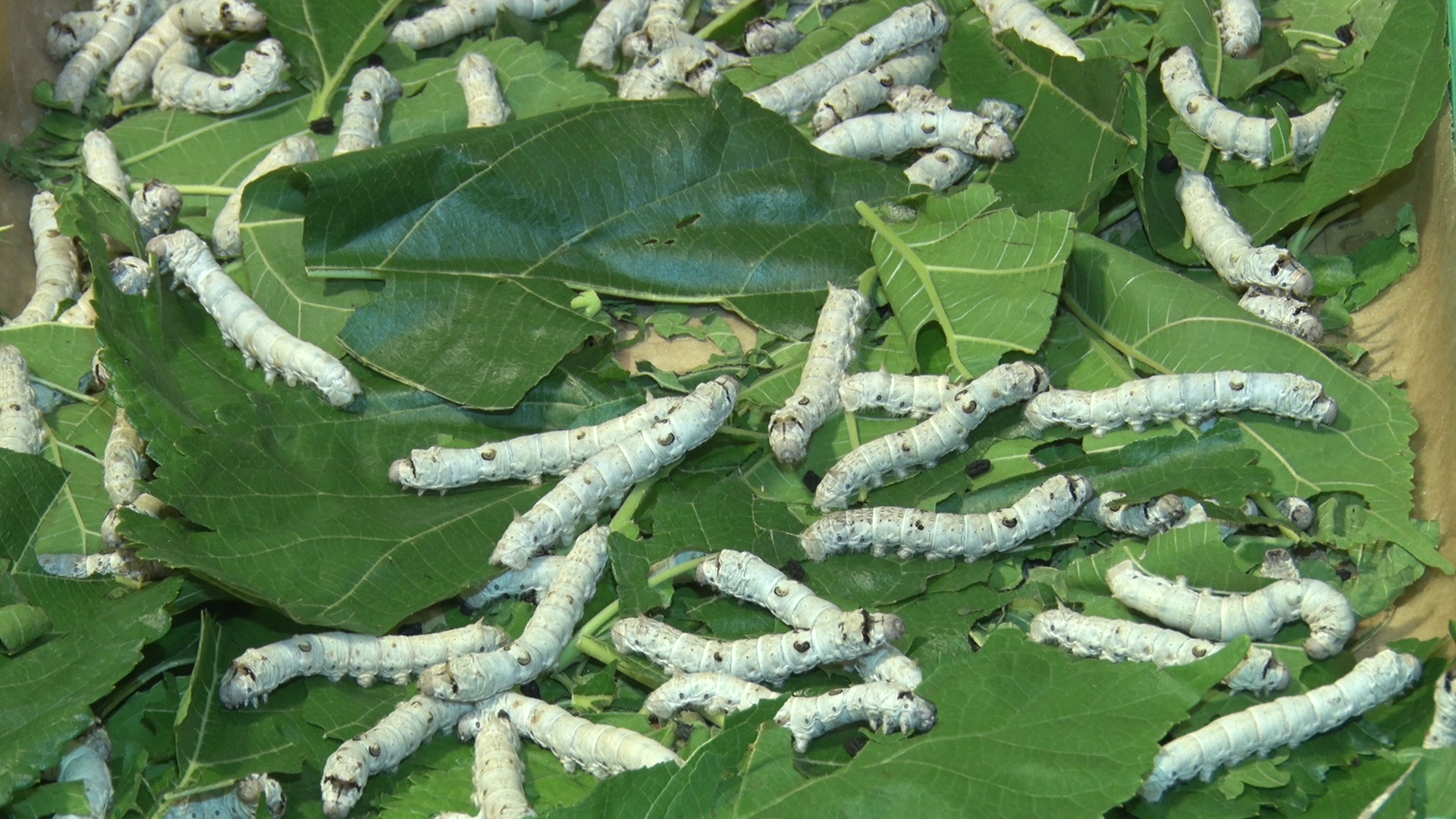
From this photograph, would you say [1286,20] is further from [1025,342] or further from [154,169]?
[154,169]

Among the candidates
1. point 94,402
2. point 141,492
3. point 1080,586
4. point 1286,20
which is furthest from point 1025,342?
point 94,402

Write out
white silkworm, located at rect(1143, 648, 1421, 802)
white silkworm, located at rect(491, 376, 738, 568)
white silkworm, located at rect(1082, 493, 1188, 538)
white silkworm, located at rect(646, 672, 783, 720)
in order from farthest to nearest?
white silkworm, located at rect(491, 376, 738, 568), white silkworm, located at rect(1082, 493, 1188, 538), white silkworm, located at rect(646, 672, 783, 720), white silkworm, located at rect(1143, 648, 1421, 802)

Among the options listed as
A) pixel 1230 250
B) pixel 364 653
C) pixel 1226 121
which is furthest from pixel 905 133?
pixel 364 653

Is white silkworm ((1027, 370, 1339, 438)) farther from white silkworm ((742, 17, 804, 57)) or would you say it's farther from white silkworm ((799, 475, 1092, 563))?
white silkworm ((742, 17, 804, 57))

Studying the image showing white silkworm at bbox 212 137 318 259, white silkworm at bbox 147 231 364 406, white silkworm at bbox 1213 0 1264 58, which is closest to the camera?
white silkworm at bbox 147 231 364 406

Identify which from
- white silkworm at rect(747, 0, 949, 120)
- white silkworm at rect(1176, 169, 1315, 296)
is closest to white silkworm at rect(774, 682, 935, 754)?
white silkworm at rect(1176, 169, 1315, 296)

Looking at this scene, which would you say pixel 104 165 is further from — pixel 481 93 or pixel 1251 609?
pixel 1251 609
